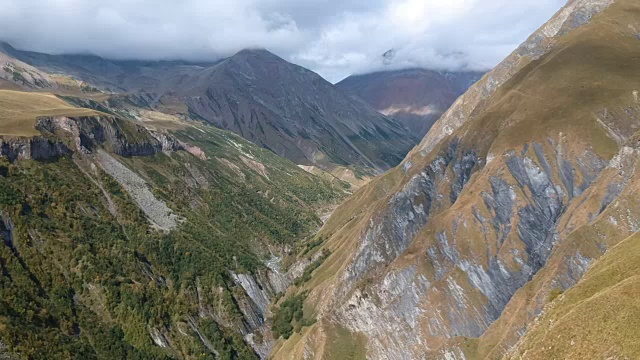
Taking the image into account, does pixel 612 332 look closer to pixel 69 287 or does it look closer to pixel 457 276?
pixel 457 276

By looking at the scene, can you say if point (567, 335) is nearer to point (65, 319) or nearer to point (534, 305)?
point (534, 305)

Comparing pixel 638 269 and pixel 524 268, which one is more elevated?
pixel 638 269

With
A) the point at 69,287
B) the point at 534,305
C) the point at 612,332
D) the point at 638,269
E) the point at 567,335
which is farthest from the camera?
the point at 69,287

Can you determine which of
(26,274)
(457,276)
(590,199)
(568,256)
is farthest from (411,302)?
(26,274)

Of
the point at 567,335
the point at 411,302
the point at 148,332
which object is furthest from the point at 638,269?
the point at 148,332

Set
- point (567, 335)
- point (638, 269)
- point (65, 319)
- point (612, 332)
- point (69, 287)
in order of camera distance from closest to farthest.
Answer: point (612, 332) < point (567, 335) < point (638, 269) < point (65, 319) < point (69, 287)

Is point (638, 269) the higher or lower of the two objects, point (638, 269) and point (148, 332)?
the lower

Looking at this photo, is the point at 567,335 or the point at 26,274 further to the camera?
the point at 26,274

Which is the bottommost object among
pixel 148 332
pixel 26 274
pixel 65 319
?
pixel 148 332

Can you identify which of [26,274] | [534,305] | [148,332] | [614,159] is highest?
[26,274]
